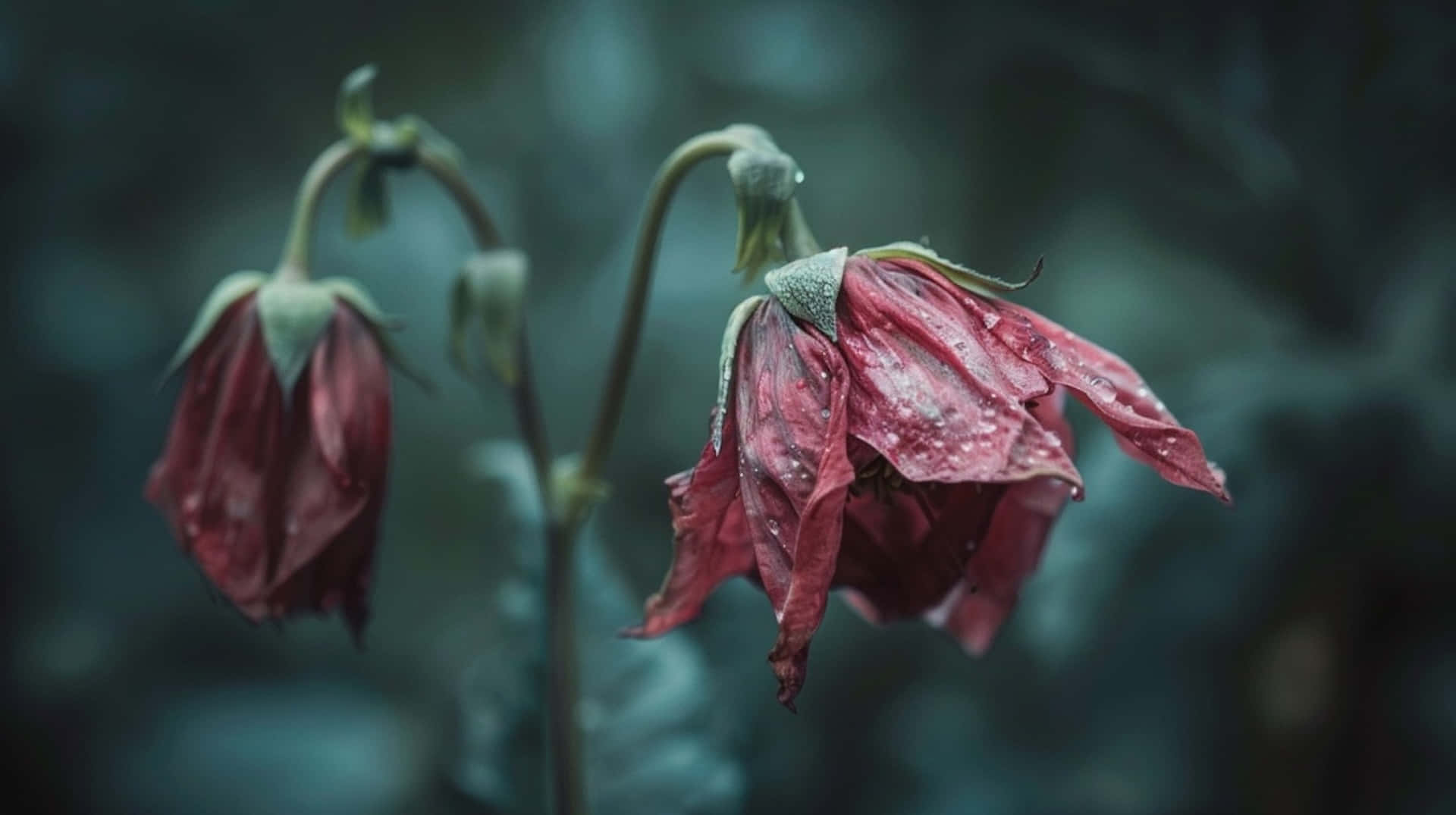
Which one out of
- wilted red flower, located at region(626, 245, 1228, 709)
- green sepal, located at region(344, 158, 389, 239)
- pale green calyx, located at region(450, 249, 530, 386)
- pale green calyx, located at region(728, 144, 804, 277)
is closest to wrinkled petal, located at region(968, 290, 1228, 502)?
wilted red flower, located at region(626, 245, 1228, 709)

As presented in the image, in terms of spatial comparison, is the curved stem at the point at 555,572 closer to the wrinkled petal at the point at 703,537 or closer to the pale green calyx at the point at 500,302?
the pale green calyx at the point at 500,302

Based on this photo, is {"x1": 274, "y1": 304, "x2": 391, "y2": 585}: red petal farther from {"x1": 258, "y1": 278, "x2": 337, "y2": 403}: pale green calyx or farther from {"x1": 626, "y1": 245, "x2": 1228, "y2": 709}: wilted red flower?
{"x1": 626, "y1": 245, "x2": 1228, "y2": 709}: wilted red flower

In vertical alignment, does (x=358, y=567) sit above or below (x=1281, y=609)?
above

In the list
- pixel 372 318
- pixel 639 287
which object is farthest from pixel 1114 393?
pixel 372 318

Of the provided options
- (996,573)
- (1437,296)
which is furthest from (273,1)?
(1437,296)

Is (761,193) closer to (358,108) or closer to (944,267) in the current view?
(944,267)

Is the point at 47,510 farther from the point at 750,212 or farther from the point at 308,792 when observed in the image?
the point at 750,212
